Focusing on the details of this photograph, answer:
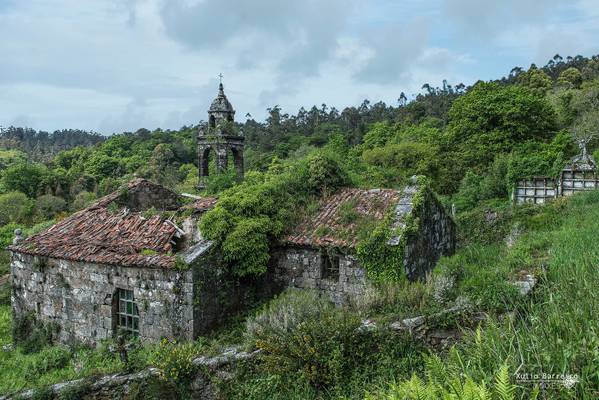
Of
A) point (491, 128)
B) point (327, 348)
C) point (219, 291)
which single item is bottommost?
point (219, 291)

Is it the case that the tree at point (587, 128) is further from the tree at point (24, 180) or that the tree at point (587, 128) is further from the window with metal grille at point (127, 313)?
the tree at point (24, 180)

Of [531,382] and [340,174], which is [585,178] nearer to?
[340,174]

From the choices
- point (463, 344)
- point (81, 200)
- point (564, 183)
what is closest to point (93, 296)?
point (463, 344)

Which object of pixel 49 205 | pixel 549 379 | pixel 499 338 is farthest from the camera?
pixel 49 205

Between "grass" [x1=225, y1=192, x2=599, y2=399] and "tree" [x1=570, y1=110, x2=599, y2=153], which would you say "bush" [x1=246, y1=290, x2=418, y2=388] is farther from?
"tree" [x1=570, y1=110, x2=599, y2=153]

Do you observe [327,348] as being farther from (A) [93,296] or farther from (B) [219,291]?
(A) [93,296]

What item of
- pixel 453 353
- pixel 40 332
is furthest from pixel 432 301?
pixel 40 332

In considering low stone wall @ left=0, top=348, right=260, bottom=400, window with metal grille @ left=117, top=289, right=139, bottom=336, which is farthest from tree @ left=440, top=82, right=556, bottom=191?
low stone wall @ left=0, top=348, right=260, bottom=400

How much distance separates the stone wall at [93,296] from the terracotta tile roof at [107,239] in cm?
30

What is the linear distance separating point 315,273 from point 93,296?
20.6ft

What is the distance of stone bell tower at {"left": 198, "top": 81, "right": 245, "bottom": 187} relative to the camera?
22.3 meters

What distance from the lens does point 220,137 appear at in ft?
72.7

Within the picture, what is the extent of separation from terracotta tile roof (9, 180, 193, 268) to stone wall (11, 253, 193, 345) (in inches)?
12.0

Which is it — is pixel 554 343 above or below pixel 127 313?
above
